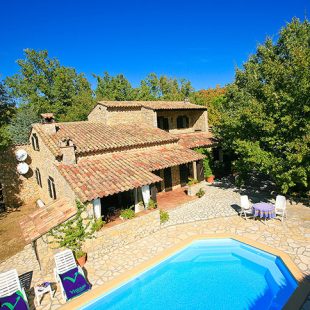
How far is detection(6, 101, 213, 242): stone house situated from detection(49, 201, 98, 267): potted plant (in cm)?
36

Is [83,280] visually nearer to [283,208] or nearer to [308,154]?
[283,208]

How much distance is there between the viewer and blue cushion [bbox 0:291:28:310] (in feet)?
26.3

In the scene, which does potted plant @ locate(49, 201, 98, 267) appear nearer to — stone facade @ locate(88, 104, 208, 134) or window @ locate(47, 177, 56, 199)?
window @ locate(47, 177, 56, 199)

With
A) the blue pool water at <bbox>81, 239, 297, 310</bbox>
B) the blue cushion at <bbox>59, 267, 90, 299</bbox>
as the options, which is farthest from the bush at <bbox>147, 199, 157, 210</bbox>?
the blue cushion at <bbox>59, 267, 90, 299</bbox>

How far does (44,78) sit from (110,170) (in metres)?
44.7

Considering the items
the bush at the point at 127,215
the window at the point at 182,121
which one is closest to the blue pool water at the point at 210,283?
the bush at the point at 127,215

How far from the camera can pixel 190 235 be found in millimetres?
13156

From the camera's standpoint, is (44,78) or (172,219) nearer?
(172,219)

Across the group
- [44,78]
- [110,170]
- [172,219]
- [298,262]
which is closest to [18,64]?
[44,78]

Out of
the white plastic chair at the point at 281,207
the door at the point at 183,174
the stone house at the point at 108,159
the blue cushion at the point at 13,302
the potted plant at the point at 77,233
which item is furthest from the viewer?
the door at the point at 183,174

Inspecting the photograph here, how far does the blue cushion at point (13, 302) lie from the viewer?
26.3 ft

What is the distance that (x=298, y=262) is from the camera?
9773mm

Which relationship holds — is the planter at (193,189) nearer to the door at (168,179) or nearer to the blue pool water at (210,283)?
the door at (168,179)

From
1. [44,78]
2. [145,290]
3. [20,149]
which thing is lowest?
[145,290]
